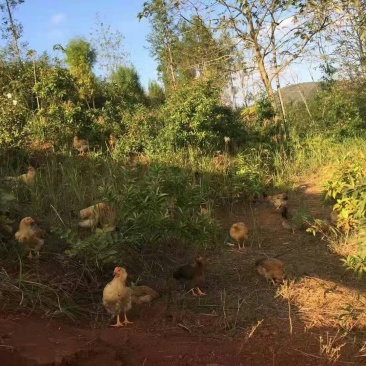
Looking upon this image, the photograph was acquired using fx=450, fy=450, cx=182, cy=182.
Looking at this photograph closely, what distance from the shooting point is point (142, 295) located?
370cm


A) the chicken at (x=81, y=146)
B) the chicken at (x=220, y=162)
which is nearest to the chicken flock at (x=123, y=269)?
the chicken at (x=220, y=162)

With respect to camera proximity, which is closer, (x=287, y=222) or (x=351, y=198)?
(x=351, y=198)

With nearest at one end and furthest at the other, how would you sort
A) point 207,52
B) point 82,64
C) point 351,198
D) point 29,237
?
point 29,237
point 351,198
point 207,52
point 82,64

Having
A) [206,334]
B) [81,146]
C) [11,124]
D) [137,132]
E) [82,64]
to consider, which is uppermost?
[82,64]

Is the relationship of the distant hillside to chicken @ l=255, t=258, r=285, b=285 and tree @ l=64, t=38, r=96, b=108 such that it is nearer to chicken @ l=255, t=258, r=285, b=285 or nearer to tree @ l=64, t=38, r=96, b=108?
tree @ l=64, t=38, r=96, b=108

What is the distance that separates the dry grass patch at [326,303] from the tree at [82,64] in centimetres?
913

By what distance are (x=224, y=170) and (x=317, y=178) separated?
187 centimetres

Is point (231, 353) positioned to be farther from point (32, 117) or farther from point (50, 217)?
point (32, 117)

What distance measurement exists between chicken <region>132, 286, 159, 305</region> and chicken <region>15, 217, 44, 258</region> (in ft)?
3.17

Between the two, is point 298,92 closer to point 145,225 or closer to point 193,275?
point 145,225

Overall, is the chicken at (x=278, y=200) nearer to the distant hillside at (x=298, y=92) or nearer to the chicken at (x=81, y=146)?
the chicken at (x=81, y=146)

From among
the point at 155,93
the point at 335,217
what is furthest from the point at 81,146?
the point at 155,93

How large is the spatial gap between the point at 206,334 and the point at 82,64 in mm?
12237

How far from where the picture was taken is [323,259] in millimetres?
4992
